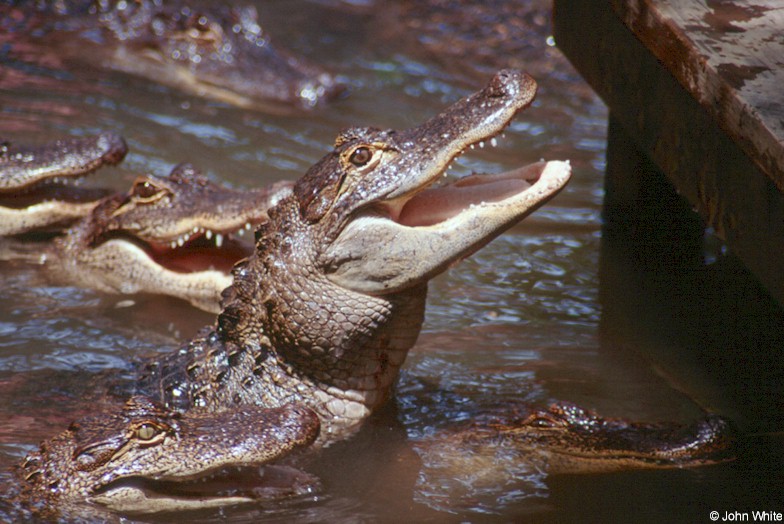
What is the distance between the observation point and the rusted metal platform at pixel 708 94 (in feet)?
9.74

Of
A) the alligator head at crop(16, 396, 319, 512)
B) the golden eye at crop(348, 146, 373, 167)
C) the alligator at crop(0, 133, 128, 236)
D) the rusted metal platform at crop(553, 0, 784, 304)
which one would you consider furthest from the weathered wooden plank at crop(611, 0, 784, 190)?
the alligator at crop(0, 133, 128, 236)

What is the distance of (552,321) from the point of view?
16.1 ft

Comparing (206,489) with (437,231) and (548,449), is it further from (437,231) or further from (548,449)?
(548,449)

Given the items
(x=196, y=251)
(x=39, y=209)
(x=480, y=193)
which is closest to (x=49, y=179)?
(x=39, y=209)

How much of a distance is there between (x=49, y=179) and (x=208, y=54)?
314 centimetres

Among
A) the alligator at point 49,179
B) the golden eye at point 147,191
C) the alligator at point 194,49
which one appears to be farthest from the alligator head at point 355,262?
the alligator at point 194,49

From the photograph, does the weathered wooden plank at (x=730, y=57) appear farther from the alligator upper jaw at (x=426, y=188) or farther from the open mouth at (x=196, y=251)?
the open mouth at (x=196, y=251)

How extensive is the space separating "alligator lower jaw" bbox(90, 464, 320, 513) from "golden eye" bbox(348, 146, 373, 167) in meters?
1.11

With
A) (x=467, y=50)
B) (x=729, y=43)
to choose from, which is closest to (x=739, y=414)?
(x=729, y=43)

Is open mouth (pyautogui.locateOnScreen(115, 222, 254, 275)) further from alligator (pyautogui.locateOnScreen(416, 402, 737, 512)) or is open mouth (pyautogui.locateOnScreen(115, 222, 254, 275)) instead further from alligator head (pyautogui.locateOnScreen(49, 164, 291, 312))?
alligator (pyautogui.locateOnScreen(416, 402, 737, 512))

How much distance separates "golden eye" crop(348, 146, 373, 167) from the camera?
3490 millimetres

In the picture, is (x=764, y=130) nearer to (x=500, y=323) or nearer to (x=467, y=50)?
(x=500, y=323)

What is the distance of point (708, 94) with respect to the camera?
320cm

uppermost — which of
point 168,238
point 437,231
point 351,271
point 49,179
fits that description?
point 437,231
